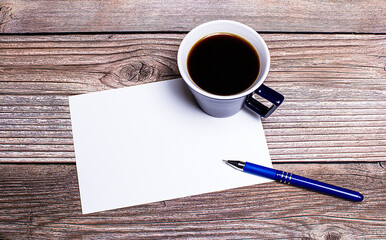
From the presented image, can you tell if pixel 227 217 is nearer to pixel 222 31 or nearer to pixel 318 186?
pixel 318 186

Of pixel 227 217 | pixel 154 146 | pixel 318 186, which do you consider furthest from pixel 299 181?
pixel 154 146

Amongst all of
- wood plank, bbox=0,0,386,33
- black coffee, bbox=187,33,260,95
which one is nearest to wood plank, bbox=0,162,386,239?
black coffee, bbox=187,33,260,95

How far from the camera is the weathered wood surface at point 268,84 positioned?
551 millimetres

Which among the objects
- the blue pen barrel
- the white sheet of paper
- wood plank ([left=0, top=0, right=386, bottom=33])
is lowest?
the blue pen barrel

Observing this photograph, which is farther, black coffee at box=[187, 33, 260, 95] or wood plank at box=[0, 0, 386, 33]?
wood plank at box=[0, 0, 386, 33]

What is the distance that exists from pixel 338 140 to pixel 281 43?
0.21m

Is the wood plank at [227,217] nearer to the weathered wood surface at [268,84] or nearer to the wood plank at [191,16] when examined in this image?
the weathered wood surface at [268,84]

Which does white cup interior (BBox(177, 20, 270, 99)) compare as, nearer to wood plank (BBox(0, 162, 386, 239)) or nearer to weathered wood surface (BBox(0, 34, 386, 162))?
weathered wood surface (BBox(0, 34, 386, 162))

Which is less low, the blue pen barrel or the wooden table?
the wooden table

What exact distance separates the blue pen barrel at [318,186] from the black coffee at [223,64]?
17 cm

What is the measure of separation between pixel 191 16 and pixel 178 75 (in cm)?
12

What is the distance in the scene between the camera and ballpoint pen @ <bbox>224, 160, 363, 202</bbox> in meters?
0.52

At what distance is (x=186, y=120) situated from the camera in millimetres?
556

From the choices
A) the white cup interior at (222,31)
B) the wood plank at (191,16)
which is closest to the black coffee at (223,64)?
→ the white cup interior at (222,31)
